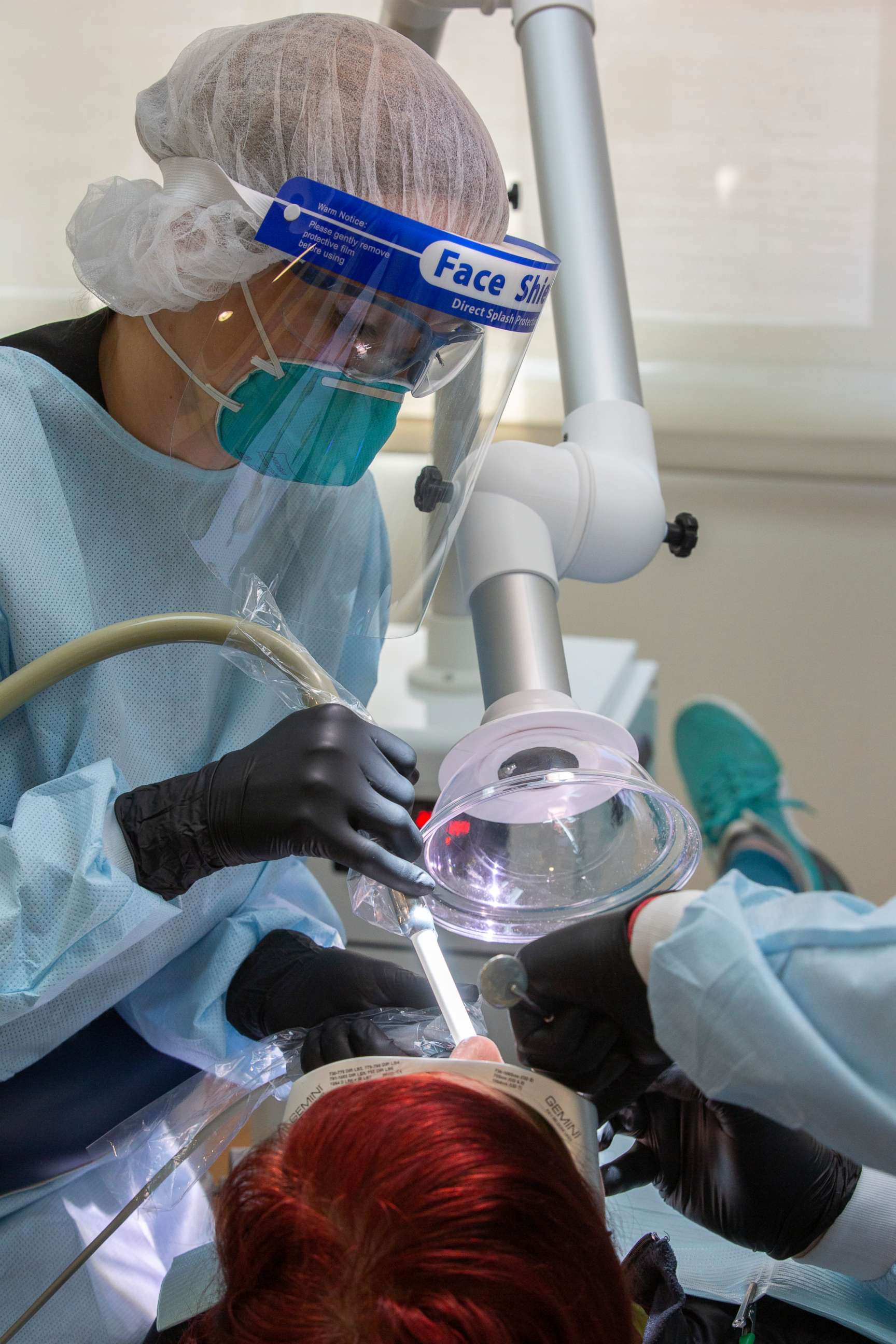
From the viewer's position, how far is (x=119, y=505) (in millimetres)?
1091

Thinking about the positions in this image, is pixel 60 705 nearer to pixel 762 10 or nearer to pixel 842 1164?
pixel 842 1164

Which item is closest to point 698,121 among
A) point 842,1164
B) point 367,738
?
point 367,738

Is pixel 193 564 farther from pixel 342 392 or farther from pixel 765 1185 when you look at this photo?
pixel 765 1185

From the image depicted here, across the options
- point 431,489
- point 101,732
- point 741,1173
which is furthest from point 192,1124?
point 431,489

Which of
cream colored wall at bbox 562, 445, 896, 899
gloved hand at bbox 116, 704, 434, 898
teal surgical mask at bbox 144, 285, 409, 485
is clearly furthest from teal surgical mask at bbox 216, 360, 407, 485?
cream colored wall at bbox 562, 445, 896, 899

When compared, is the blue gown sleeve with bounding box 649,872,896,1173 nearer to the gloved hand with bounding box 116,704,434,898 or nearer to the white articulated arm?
the gloved hand with bounding box 116,704,434,898

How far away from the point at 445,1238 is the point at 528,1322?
6 cm

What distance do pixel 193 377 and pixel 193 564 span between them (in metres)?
0.22

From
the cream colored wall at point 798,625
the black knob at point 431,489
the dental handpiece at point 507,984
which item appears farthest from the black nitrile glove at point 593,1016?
the cream colored wall at point 798,625

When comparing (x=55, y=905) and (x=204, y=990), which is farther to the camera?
(x=204, y=990)

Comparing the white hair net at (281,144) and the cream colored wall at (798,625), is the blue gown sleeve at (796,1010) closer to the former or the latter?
the white hair net at (281,144)

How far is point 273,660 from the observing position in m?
0.97

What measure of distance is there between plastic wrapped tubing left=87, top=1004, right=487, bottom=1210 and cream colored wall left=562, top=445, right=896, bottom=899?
5.09 ft

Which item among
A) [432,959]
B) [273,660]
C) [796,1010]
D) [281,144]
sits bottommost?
[432,959]
